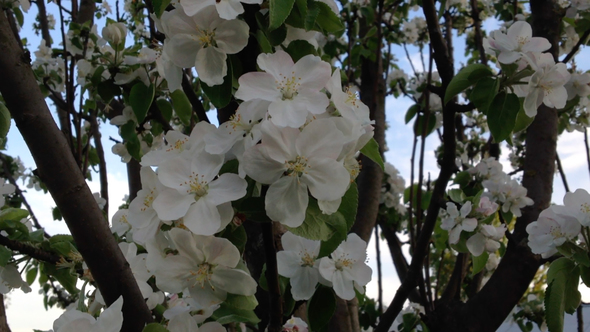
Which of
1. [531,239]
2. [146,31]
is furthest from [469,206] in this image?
[146,31]

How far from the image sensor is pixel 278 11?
2.11ft

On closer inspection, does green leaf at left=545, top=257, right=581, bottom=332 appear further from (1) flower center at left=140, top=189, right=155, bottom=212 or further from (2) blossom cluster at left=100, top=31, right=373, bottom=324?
(1) flower center at left=140, top=189, right=155, bottom=212

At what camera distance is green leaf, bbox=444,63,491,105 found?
1296 millimetres

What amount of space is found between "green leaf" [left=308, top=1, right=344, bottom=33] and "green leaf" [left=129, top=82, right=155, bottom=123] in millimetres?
739

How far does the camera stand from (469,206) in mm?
1699

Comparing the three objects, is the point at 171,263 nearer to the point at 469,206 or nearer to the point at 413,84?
the point at 469,206

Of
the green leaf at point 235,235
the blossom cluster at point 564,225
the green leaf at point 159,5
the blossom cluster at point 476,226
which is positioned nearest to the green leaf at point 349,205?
the green leaf at point 235,235

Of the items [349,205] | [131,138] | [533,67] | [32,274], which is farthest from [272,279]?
[32,274]

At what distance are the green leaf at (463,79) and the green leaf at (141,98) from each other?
823 millimetres

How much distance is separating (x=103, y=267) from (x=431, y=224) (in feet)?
3.15

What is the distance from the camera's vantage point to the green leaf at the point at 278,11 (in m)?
0.64

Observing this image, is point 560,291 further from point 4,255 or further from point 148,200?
point 4,255

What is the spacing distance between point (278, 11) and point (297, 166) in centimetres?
20

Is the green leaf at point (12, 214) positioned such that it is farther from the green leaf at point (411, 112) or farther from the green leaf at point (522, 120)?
the green leaf at point (411, 112)
